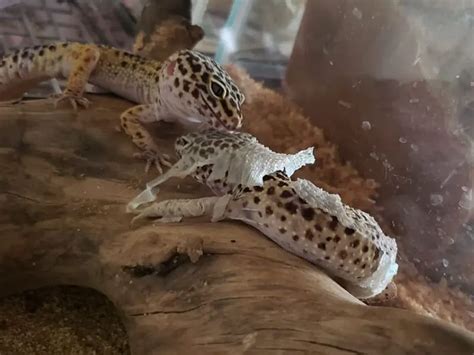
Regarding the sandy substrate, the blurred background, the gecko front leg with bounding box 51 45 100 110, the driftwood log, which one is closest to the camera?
the driftwood log

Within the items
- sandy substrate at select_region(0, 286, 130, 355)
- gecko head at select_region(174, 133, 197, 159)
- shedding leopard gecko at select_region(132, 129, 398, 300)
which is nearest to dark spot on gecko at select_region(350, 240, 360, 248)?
shedding leopard gecko at select_region(132, 129, 398, 300)

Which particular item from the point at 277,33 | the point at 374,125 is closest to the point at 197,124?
the point at 374,125

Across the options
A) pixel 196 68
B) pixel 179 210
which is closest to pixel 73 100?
pixel 196 68

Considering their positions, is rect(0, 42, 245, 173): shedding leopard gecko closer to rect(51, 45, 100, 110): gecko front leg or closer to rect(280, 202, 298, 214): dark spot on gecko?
rect(51, 45, 100, 110): gecko front leg

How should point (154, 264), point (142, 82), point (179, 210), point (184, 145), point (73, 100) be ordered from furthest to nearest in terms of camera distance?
point (142, 82) < point (73, 100) < point (184, 145) < point (179, 210) < point (154, 264)

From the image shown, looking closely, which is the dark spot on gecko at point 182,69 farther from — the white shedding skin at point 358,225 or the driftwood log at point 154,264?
the white shedding skin at point 358,225

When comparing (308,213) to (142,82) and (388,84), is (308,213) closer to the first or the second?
(142,82)
